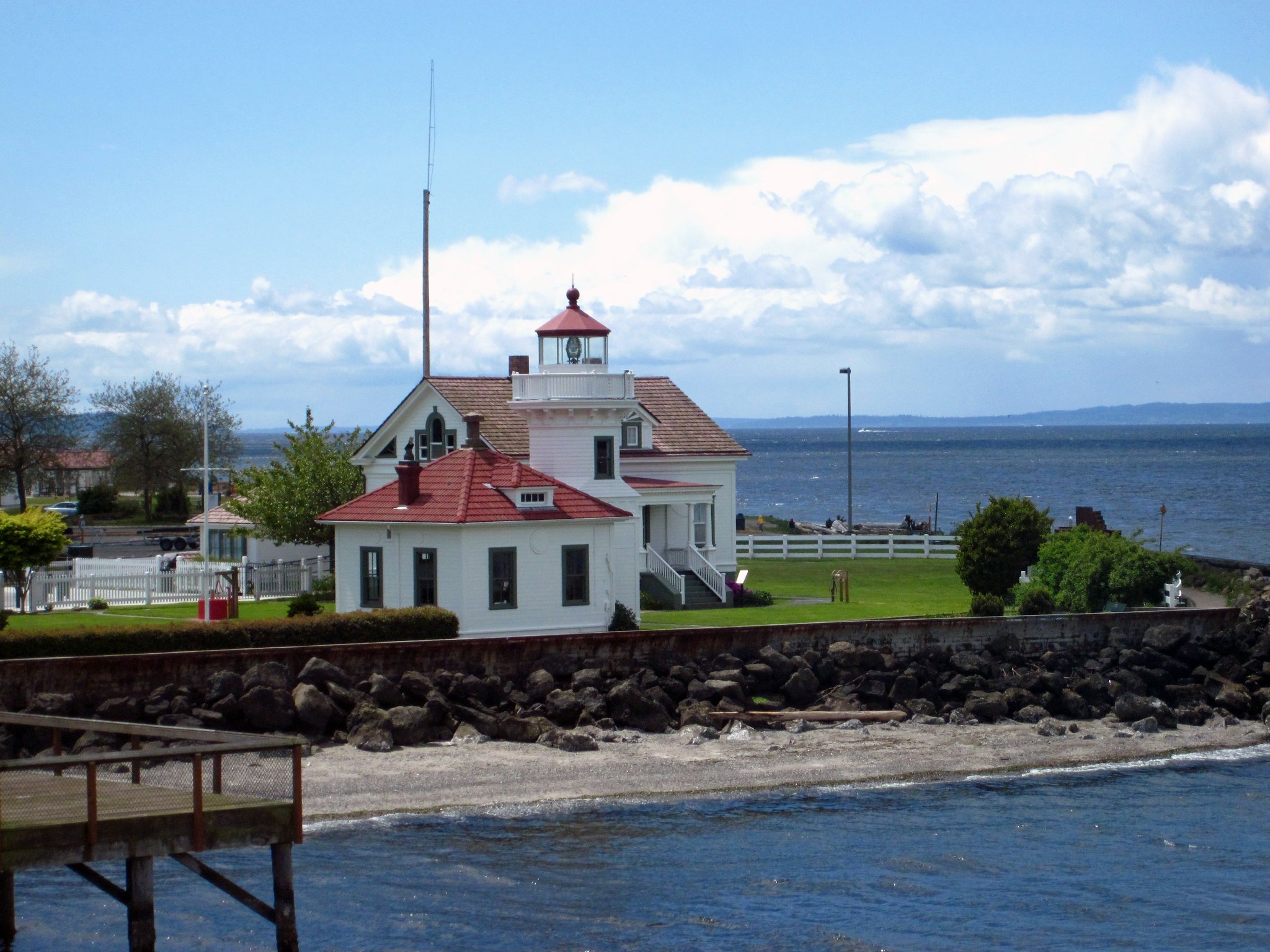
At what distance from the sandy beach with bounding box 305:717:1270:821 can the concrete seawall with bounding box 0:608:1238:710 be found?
A: 8.53 ft

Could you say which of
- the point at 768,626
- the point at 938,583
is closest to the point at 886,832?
the point at 768,626

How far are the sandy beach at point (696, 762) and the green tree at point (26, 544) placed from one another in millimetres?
11801

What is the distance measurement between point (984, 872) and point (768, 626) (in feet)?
34.2

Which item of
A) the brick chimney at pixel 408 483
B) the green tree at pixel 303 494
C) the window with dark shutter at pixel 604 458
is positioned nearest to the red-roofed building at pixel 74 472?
the green tree at pixel 303 494

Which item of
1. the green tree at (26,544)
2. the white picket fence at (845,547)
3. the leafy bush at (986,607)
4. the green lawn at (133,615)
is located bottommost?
the leafy bush at (986,607)

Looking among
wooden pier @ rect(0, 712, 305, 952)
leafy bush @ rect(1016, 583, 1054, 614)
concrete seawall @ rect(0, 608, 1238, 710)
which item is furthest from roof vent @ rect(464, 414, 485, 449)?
wooden pier @ rect(0, 712, 305, 952)

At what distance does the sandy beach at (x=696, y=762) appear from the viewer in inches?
897

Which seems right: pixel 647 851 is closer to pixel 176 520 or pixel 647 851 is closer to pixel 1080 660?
pixel 1080 660

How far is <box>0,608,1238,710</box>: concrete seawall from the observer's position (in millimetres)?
24844

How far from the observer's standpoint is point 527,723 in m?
25.9

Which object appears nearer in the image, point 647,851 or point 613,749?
point 647,851

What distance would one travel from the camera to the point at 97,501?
7269 centimetres

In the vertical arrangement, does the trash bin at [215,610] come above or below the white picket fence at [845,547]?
below

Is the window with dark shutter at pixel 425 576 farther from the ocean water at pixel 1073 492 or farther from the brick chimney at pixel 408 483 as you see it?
the ocean water at pixel 1073 492
